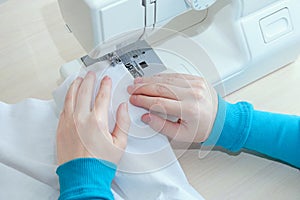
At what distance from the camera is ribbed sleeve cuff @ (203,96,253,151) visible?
1008 millimetres

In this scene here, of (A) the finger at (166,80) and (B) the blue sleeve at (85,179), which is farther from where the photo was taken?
(A) the finger at (166,80)

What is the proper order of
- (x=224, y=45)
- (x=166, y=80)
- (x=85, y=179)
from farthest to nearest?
(x=224, y=45) < (x=166, y=80) < (x=85, y=179)

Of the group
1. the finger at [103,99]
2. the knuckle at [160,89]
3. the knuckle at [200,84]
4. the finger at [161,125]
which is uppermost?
the finger at [103,99]

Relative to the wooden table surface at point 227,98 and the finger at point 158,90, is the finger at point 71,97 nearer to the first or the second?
the finger at point 158,90

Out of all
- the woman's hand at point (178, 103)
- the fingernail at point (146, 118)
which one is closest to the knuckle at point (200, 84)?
the woman's hand at point (178, 103)

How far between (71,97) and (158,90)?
157mm

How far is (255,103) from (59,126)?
1.42 feet

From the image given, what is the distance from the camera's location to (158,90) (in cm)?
96

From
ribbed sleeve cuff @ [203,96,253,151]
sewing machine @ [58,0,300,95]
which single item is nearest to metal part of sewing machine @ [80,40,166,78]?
sewing machine @ [58,0,300,95]

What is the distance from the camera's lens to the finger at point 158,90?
3.11 feet

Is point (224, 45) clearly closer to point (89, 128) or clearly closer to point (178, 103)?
point (178, 103)

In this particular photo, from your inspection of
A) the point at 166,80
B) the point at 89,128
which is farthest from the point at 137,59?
the point at 89,128

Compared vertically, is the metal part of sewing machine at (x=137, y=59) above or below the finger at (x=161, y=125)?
above

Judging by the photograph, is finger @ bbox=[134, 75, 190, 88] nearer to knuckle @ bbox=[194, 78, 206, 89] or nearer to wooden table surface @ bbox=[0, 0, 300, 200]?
knuckle @ bbox=[194, 78, 206, 89]
